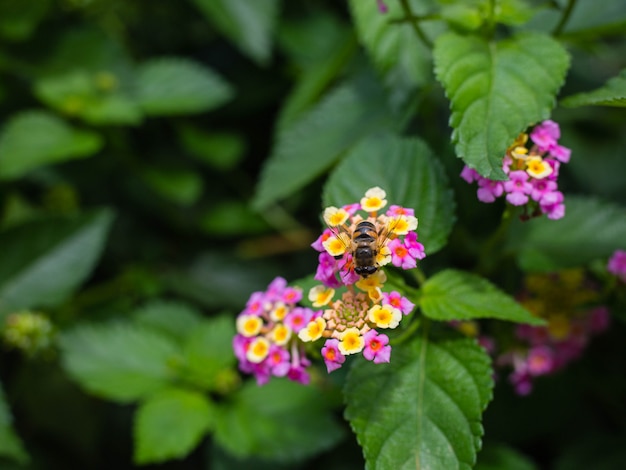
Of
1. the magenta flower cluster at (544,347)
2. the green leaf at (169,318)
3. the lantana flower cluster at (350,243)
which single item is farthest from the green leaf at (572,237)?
the green leaf at (169,318)

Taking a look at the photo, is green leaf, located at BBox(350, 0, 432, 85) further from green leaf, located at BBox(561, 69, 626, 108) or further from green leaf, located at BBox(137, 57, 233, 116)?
green leaf, located at BBox(137, 57, 233, 116)

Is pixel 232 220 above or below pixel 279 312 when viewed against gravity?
below

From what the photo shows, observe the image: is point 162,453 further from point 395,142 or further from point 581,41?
point 581,41

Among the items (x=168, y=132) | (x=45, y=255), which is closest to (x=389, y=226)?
(x=45, y=255)

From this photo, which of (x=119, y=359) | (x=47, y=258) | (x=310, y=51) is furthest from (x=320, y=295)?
(x=310, y=51)

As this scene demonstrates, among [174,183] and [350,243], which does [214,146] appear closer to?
[174,183]

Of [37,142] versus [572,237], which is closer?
[572,237]
